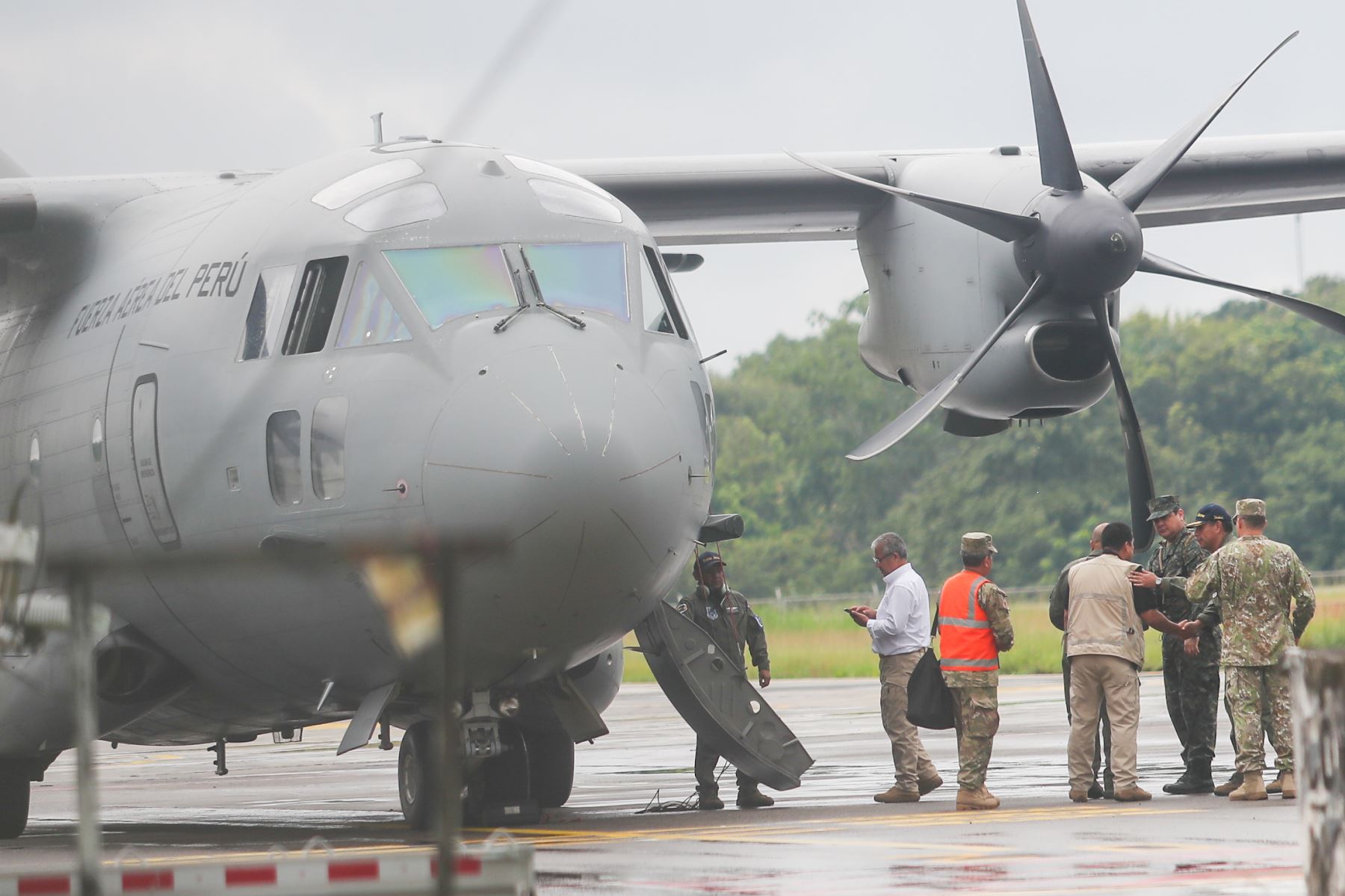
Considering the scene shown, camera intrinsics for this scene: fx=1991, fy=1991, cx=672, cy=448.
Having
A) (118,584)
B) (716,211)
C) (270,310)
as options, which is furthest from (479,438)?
(716,211)

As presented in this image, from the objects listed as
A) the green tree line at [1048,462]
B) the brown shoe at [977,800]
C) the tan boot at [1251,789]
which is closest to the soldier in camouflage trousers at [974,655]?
the brown shoe at [977,800]

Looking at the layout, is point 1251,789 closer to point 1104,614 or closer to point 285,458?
point 1104,614

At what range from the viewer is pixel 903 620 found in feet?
41.0

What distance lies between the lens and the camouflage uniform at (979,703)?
11.4 m

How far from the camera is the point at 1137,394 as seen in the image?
2896 inches

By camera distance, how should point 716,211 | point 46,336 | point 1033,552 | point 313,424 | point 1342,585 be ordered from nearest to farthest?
1. point 313,424
2. point 46,336
3. point 716,211
4. point 1342,585
5. point 1033,552

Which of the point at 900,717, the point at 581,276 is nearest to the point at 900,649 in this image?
the point at 900,717

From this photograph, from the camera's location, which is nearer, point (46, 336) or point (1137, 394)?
point (46, 336)

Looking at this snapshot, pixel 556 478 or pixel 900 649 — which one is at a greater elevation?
pixel 556 478

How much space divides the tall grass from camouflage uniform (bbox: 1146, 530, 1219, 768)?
19223mm

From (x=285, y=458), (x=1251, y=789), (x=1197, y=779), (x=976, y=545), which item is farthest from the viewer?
(x=1197, y=779)

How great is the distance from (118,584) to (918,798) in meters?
5.02

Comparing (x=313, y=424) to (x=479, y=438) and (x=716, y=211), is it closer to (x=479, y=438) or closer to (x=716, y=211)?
(x=479, y=438)

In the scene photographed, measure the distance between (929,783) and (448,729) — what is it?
8.66 meters
